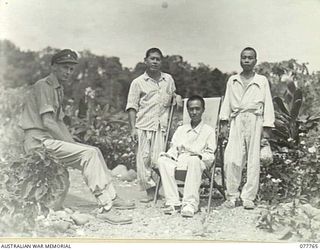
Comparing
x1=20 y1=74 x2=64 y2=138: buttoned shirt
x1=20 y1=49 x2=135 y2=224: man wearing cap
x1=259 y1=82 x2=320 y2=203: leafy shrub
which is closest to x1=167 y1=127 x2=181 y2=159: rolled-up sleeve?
x1=20 y1=49 x2=135 y2=224: man wearing cap

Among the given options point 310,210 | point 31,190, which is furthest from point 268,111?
point 31,190

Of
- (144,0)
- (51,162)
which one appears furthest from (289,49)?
(51,162)

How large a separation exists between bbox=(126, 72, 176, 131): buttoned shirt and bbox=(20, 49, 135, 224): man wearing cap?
499 millimetres

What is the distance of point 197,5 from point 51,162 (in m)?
1.86

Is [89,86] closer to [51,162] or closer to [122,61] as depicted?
[122,61]

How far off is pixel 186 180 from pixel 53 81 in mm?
1422

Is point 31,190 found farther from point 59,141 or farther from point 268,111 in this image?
point 268,111

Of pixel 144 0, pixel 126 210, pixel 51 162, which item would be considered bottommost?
pixel 126 210

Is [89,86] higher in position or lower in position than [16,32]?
lower

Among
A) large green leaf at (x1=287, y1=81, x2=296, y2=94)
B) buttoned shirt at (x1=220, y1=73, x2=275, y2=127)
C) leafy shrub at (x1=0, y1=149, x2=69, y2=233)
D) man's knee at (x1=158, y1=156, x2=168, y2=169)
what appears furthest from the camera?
large green leaf at (x1=287, y1=81, x2=296, y2=94)

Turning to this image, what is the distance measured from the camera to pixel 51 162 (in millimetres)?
5246

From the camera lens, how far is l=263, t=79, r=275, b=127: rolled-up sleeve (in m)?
5.41

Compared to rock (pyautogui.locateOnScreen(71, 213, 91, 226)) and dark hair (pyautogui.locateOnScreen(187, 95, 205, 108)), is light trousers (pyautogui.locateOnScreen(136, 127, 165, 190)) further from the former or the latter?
rock (pyautogui.locateOnScreen(71, 213, 91, 226))

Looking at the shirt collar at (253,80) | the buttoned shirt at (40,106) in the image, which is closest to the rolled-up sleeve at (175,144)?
the shirt collar at (253,80)
